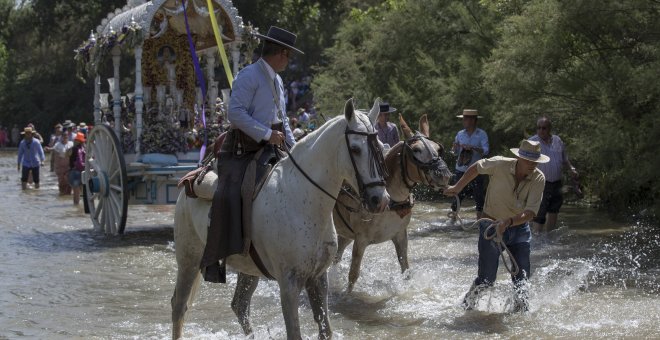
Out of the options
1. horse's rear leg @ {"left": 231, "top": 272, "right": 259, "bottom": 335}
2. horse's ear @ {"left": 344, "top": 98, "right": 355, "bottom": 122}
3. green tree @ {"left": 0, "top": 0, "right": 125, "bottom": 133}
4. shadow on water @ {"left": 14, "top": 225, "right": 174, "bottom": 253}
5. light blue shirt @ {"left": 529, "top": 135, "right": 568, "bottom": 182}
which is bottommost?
shadow on water @ {"left": 14, "top": 225, "right": 174, "bottom": 253}

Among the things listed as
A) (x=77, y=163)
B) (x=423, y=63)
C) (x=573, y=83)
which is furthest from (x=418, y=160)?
(x=77, y=163)

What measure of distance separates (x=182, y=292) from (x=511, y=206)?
2882 millimetres

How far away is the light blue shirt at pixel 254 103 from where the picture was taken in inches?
263

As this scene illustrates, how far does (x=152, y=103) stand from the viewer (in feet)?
52.3

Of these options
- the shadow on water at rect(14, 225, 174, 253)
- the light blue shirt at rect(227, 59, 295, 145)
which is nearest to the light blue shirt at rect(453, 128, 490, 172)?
the shadow on water at rect(14, 225, 174, 253)

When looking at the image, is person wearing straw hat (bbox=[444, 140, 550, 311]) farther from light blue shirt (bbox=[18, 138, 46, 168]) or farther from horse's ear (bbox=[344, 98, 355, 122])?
light blue shirt (bbox=[18, 138, 46, 168])

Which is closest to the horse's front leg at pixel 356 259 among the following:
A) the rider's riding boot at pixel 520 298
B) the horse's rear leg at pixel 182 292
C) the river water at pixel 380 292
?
the river water at pixel 380 292

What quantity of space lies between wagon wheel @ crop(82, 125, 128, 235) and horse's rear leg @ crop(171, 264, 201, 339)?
690 centimetres

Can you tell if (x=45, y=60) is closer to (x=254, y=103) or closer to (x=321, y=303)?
(x=254, y=103)

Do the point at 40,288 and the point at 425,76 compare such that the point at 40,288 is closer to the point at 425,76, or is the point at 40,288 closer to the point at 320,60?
the point at 425,76

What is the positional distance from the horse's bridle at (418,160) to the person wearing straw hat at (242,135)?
6.83ft

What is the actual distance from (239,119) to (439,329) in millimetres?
2958

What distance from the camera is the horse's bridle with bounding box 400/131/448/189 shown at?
8.80 metres

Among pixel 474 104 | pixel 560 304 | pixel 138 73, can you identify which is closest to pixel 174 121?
pixel 138 73
